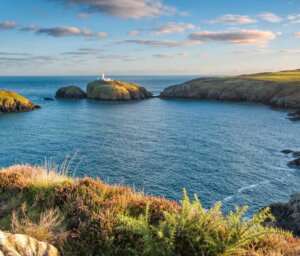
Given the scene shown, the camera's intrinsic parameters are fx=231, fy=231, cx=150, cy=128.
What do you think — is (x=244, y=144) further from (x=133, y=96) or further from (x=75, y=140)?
(x=133, y=96)

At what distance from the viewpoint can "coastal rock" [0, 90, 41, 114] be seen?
89.6m

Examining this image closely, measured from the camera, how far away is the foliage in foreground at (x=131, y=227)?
5.39 meters

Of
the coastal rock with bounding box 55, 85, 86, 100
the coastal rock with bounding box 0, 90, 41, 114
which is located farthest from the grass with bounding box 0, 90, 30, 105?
the coastal rock with bounding box 55, 85, 86, 100

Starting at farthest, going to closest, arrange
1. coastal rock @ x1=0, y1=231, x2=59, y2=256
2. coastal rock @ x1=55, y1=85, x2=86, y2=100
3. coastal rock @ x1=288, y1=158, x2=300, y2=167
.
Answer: coastal rock @ x1=55, y1=85, x2=86, y2=100, coastal rock @ x1=288, y1=158, x2=300, y2=167, coastal rock @ x1=0, y1=231, x2=59, y2=256

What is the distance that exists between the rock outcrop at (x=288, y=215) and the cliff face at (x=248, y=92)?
88.9 meters

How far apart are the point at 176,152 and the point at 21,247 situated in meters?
39.9

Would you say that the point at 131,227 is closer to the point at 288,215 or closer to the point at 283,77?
the point at 288,215

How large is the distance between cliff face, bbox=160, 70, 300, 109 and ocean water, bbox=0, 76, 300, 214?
3117 cm

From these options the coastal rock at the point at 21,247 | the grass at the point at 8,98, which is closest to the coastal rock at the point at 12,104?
the grass at the point at 8,98

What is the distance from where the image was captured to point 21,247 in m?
4.73

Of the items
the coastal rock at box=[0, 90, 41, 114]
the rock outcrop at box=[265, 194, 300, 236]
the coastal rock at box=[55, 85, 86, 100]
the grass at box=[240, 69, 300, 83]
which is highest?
the grass at box=[240, 69, 300, 83]

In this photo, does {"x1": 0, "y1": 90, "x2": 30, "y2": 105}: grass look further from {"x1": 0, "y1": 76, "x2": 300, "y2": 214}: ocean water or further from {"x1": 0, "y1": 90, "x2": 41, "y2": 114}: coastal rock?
{"x1": 0, "y1": 76, "x2": 300, "y2": 214}: ocean water

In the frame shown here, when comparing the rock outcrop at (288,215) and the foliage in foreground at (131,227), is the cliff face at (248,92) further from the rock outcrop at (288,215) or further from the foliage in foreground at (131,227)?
the foliage in foreground at (131,227)

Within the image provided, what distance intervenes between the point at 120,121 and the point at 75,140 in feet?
83.7
